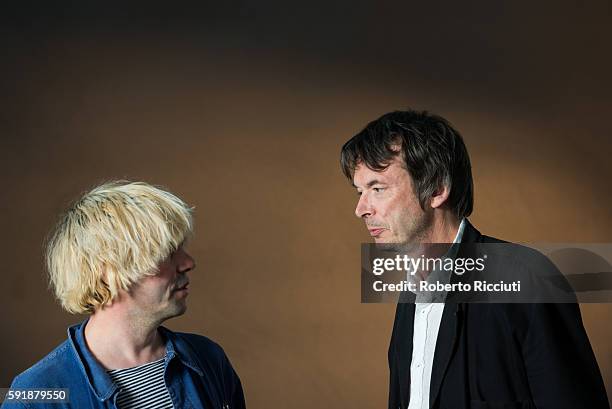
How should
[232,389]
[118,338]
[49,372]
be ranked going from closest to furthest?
1. [49,372]
2. [118,338]
3. [232,389]

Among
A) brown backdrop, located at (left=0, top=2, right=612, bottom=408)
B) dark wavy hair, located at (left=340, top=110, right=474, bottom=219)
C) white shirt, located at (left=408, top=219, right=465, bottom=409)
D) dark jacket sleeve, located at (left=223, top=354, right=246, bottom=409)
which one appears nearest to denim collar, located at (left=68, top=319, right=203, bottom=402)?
dark jacket sleeve, located at (left=223, top=354, right=246, bottom=409)

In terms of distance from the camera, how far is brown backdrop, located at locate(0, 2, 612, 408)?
4.09 meters

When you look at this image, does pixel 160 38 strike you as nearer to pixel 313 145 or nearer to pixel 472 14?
pixel 313 145

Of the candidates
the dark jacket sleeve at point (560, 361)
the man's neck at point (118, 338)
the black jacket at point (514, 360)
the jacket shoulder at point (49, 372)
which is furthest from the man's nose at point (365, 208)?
the jacket shoulder at point (49, 372)

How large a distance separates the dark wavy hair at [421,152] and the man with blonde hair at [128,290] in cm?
57

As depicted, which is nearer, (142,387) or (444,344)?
(142,387)

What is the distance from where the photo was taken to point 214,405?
193cm

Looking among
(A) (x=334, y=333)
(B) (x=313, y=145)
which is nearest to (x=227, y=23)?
(B) (x=313, y=145)

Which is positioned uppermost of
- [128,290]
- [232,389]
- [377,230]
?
[377,230]

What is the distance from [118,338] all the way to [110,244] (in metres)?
0.21

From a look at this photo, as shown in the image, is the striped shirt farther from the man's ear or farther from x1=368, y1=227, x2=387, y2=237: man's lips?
the man's ear

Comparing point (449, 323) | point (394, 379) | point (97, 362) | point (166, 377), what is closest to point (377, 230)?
point (449, 323)

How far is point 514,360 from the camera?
1.94 meters

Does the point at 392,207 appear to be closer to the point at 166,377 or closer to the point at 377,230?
the point at 377,230
